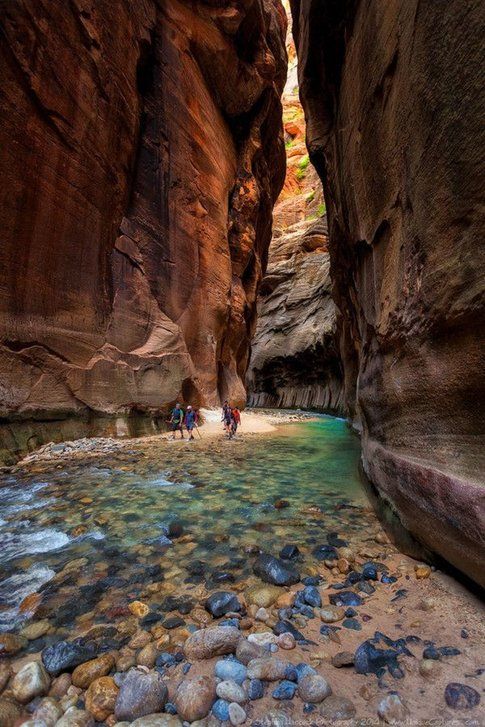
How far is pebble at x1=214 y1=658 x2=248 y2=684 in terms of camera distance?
1.99m

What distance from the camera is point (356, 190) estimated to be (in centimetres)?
672

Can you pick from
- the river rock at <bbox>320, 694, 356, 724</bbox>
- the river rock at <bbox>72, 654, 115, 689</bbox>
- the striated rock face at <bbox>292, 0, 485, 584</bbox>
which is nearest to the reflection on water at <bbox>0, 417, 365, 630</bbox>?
the river rock at <bbox>72, 654, 115, 689</bbox>

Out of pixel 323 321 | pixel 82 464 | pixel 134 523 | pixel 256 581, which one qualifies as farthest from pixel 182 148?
pixel 323 321

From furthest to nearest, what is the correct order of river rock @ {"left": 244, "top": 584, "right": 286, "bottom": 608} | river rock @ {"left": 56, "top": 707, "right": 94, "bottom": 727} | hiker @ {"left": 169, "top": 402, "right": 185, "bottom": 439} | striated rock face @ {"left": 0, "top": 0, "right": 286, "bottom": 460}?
hiker @ {"left": 169, "top": 402, "right": 185, "bottom": 439} → striated rock face @ {"left": 0, "top": 0, "right": 286, "bottom": 460} → river rock @ {"left": 244, "top": 584, "right": 286, "bottom": 608} → river rock @ {"left": 56, "top": 707, "right": 94, "bottom": 727}

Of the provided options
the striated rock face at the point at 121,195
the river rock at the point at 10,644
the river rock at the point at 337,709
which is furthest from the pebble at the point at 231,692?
the striated rock face at the point at 121,195

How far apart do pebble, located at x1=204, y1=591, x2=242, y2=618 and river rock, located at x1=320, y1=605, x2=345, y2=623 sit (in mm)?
652

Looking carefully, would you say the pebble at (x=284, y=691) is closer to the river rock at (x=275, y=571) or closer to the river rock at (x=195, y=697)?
the river rock at (x=195, y=697)

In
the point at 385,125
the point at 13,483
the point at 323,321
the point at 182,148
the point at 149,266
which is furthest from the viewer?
the point at 323,321

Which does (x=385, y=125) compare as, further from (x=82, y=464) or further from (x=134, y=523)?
(x=82, y=464)

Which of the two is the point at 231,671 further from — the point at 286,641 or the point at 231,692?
the point at 286,641

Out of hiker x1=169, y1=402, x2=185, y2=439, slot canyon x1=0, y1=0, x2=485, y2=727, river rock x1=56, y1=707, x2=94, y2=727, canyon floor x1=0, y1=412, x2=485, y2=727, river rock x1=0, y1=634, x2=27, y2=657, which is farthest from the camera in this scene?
hiker x1=169, y1=402, x2=185, y2=439

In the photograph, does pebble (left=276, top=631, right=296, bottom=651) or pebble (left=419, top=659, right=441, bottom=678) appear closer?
pebble (left=419, top=659, right=441, bottom=678)

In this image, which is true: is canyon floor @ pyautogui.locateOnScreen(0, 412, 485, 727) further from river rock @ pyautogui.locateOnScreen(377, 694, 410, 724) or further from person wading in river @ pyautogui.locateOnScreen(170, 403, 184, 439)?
person wading in river @ pyautogui.locateOnScreen(170, 403, 184, 439)

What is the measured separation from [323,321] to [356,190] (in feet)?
91.1
